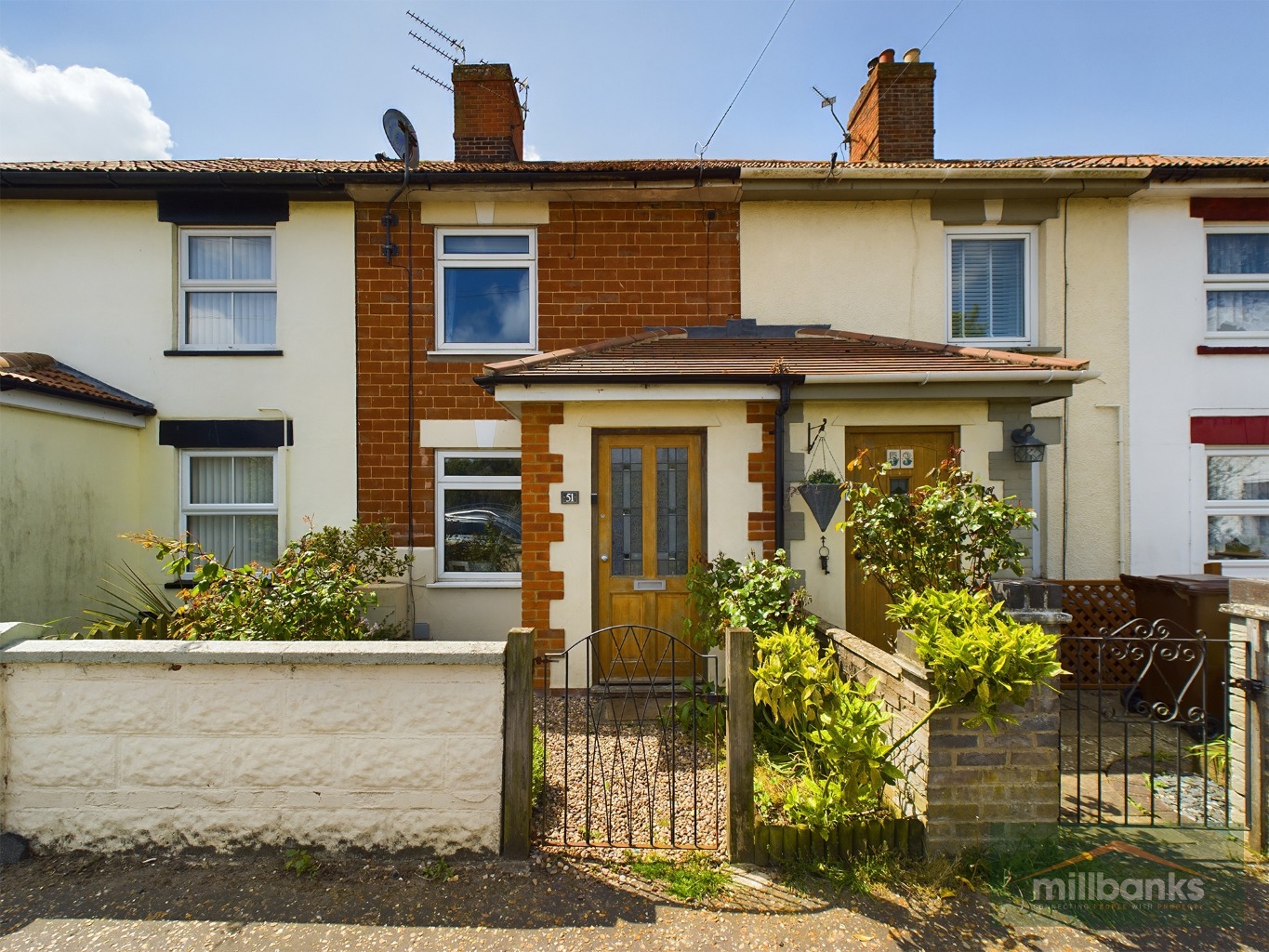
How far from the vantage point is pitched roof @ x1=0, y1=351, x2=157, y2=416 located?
5.59 metres

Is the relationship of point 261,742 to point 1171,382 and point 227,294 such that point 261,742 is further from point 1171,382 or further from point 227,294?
point 1171,382

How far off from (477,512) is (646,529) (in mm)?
2488

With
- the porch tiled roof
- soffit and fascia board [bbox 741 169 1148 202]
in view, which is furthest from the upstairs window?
the porch tiled roof

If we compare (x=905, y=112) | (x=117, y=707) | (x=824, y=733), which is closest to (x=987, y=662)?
(x=824, y=733)

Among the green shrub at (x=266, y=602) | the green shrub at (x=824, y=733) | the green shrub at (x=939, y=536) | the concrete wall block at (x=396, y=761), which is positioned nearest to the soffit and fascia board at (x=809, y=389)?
the green shrub at (x=939, y=536)

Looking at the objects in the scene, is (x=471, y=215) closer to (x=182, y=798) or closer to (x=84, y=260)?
(x=84, y=260)

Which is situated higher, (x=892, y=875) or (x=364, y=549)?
(x=364, y=549)

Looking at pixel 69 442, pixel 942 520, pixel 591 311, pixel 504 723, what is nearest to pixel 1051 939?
pixel 942 520

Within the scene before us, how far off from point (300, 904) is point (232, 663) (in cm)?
117

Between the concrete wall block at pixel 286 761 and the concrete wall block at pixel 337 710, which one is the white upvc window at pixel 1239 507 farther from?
the concrete wall block at pixel 286 761

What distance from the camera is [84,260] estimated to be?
707cm

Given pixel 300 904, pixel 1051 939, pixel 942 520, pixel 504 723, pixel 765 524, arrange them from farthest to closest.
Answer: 1. pixel 765 524
2. pixel 942 520
3. pixel 504 723
4. pixel 300 904
5. pixel 1051 939

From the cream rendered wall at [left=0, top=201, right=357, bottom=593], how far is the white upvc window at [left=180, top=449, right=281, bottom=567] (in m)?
0.19

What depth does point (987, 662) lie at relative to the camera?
2.88 m
